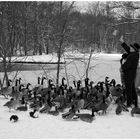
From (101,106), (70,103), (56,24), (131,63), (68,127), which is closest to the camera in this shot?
(68,127)

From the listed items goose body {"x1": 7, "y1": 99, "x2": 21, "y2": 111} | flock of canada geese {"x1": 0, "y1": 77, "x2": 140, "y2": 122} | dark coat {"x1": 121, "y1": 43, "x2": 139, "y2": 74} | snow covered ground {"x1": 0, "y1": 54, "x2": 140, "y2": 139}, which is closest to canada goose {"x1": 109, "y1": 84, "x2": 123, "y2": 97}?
flock of canada geese {"x1": 0, "y1": 77, "x2": 140, "y2": 122}

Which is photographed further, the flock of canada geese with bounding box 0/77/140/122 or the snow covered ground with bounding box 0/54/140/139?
the flock of canada geese with bounding box 0/77/140/122

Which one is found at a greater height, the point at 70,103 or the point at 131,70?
the point at 131,70

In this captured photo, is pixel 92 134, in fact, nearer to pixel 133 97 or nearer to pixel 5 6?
pixel 133 97

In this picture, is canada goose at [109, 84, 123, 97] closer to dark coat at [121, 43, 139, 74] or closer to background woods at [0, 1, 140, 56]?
dark coat at [121, 43, 139, 74]

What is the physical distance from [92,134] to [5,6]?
8279 mm

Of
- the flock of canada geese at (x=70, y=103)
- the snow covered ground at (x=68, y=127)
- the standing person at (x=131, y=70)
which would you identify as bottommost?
the snow covered ground at (x=68, y=127)

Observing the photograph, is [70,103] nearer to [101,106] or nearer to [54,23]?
[101,106]

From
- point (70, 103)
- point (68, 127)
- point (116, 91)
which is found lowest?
point (68, 127)

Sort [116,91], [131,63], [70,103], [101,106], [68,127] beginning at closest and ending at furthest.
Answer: [68,127]
[101,106]
[70,103]
[131,63]
[116,91]

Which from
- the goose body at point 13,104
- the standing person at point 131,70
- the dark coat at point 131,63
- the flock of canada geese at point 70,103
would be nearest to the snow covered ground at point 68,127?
the flock of canada geese at point 70,103

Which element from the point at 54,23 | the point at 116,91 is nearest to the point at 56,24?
the point at 54,23

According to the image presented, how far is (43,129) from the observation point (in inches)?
225

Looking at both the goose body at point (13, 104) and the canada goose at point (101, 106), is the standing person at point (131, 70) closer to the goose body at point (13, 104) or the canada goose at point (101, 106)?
the canada goose at point (101, 106)
